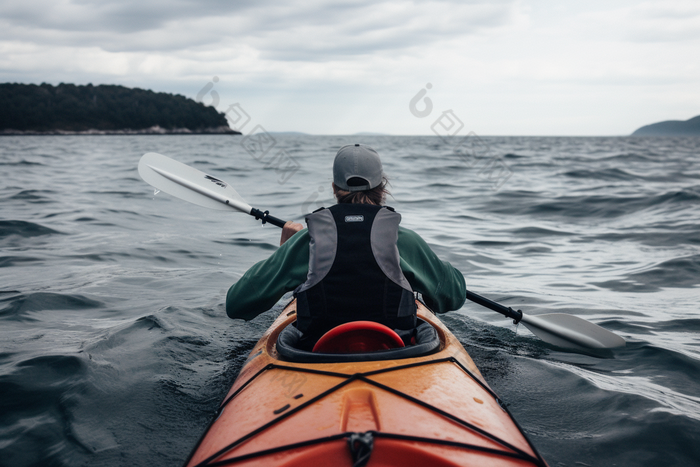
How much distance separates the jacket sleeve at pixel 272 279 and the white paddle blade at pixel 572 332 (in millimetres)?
2395

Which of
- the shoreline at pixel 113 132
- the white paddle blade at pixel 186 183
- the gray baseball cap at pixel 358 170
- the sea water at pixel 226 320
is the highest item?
the shoreline at pixel 113 132

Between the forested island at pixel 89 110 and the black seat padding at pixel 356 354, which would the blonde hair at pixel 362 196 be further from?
the forested island at pixel 89 110

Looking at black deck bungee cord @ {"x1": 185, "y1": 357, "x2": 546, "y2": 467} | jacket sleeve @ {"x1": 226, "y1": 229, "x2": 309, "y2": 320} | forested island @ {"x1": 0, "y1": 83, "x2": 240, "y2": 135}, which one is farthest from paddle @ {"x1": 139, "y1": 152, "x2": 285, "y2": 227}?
forested island @ {"x1": 0, "y1": 83, "x2": 240, "y2": 135}

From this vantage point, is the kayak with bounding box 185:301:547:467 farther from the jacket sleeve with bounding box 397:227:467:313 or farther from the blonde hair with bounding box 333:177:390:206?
the blonde hair with bounding box 333:177:390:206

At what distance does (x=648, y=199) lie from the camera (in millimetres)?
11445

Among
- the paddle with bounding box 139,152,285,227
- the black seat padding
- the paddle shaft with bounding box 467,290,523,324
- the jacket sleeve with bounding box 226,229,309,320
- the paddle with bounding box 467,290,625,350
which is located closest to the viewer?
the black seat padding

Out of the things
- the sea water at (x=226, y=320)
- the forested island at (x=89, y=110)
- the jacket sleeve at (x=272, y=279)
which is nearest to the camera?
the jacket sleeve at (x=272, y=279)

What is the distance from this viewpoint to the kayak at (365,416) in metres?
1.51

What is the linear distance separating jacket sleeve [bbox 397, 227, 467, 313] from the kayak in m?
0.28

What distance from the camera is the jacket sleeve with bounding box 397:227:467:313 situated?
7.61ft

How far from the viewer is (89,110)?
73750 mm

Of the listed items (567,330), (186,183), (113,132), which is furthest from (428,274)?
(113,132)

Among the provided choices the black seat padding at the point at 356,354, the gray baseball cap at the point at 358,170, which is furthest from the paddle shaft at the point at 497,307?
the gray baseball cap at the point at 358,170

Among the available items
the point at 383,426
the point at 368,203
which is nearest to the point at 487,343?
the point at 368,203
